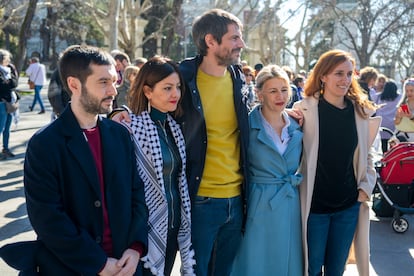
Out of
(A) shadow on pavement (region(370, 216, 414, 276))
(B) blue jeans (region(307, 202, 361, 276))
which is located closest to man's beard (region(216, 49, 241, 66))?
(B) blue jeans (region(307, 202, 361, 276))

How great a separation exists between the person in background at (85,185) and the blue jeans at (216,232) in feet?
2.12

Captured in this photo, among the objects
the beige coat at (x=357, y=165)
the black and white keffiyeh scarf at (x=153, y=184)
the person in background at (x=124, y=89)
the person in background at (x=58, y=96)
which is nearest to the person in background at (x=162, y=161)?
the black and white keffiyeh scarf at (x=153, y=184)

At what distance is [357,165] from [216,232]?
1263 mm

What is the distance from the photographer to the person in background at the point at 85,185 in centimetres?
228

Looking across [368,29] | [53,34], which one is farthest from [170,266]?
[53,34]

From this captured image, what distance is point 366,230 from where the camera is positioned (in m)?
3.87

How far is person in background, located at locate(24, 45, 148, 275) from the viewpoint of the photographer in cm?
228

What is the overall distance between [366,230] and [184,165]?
67.9 inches

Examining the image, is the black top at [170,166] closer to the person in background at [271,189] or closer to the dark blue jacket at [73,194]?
the dark blue jacket at [73,194]

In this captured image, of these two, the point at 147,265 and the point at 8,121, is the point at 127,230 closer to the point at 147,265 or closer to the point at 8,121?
the point at 147,265

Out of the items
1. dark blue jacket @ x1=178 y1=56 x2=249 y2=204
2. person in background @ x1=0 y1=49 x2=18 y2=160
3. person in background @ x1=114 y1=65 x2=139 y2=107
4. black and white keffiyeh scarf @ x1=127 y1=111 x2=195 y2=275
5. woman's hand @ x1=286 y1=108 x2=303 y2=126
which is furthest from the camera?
person in background @ x1=0 y1=49 x2=18 y2=160

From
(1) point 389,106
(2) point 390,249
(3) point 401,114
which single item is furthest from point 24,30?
(2) point 390,249

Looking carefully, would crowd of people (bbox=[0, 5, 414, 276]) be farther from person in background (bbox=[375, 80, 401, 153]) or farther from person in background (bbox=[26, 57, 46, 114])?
person in background (bbox=[26, 57, 46, 114])

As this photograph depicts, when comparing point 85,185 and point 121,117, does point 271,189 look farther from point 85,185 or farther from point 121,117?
point 85,185
